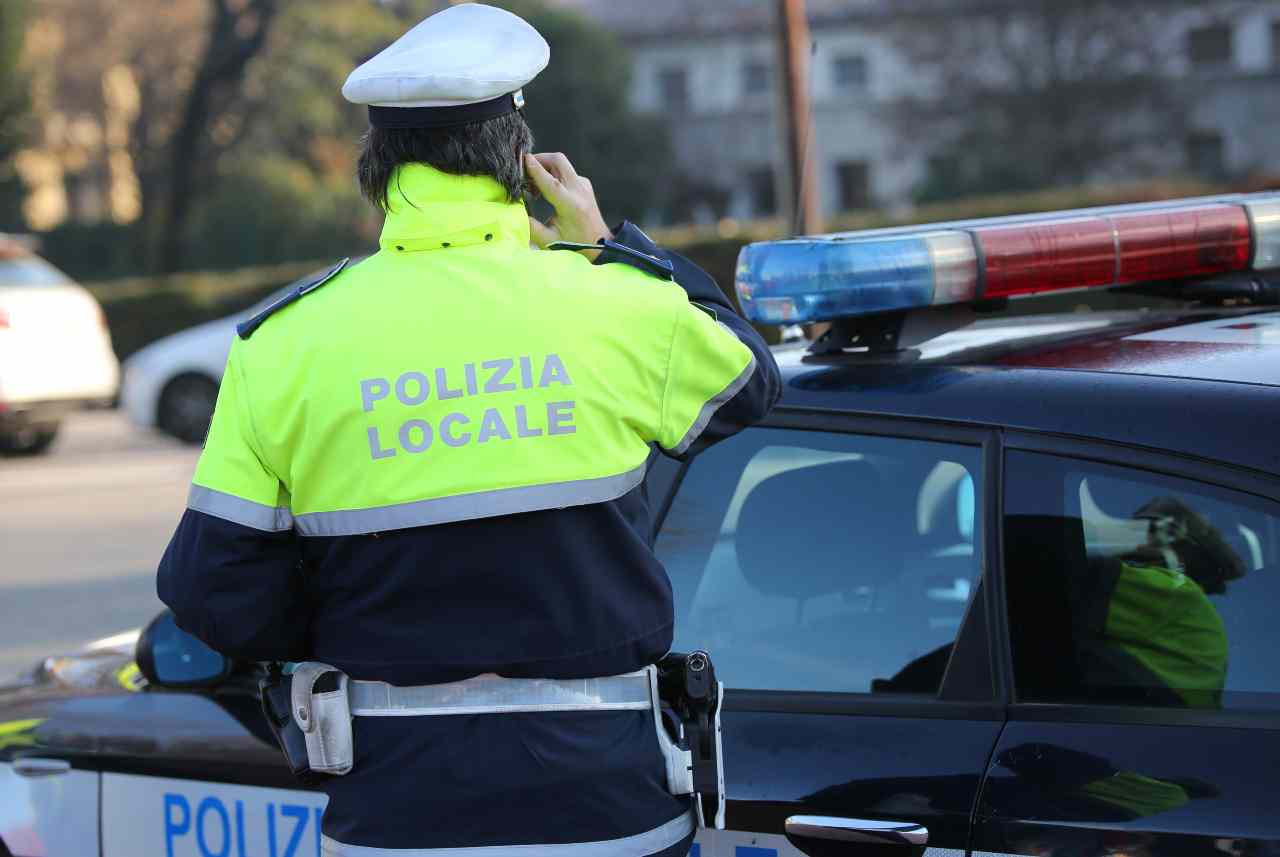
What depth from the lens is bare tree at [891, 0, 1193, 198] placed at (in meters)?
39.3

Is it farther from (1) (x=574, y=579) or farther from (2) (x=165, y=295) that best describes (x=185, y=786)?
(2) (x=165, y=295)

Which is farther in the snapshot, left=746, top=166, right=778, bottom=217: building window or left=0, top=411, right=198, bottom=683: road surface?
left=746, top=166, right=778, bottom=217: building window

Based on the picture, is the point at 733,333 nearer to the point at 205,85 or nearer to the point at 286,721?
the point at 286,721

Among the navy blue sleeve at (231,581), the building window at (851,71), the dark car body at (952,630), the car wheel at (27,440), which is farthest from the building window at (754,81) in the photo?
the navy blue sleeve at (231,581)

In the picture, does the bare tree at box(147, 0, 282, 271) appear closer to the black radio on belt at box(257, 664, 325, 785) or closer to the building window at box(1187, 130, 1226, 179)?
the building window at box(1187, 130, 1226, 179)

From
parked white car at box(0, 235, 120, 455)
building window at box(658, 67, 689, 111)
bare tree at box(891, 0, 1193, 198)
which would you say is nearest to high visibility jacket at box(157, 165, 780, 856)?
parked white car at box(0, 235, 120, 455)

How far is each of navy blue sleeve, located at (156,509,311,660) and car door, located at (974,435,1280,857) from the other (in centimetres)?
85

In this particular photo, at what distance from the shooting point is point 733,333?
1960 millimetres

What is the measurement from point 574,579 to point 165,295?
2026 cm

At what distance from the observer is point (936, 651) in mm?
2270

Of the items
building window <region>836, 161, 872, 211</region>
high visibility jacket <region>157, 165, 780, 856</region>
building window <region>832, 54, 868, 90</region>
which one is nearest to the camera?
high visibility jacket <region>157, 165, 780, 856</region>

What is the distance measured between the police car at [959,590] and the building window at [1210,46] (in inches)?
1649

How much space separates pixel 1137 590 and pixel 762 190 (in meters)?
47.9

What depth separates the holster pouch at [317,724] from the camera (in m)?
1.87
